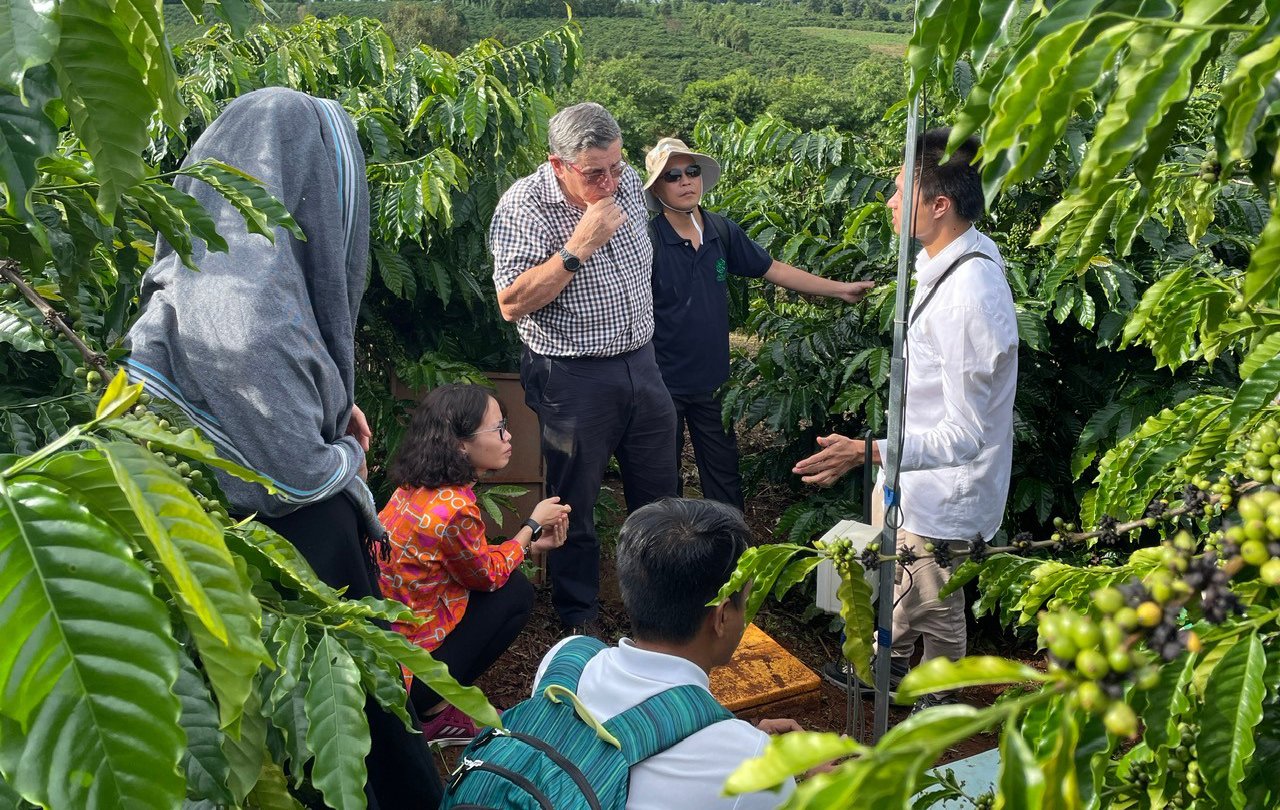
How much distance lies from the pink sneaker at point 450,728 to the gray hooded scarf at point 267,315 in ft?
4.59

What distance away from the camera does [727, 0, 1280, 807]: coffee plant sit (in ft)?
2.19

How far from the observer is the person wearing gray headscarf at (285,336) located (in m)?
2.19

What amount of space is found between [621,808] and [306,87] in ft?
14.5

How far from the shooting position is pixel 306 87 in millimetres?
5258

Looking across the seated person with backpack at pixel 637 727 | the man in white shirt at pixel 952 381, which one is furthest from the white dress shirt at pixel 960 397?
the seated person with backpack at pixel 637 727

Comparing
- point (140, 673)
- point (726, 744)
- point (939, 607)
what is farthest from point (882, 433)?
point (140, 673)

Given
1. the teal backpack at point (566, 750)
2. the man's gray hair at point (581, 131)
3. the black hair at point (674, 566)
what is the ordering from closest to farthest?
the teal backpack at point (566, 750)
the black hair at point (674, 566)
the man's gray hair at point (581, 131)

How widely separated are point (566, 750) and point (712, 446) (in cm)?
302

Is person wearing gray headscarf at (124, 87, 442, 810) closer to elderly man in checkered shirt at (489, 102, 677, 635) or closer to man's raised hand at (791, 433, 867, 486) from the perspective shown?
man's raised hand at (791, 433, 867, 486)

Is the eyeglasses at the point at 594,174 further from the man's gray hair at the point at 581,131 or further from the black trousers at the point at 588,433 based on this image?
the black trousers at the point at 588,433

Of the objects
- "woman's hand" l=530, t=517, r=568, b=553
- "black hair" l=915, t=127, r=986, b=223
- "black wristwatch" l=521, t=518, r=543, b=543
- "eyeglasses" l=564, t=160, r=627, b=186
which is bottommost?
"woman's hand" l=530, t=517, r=568, b=553

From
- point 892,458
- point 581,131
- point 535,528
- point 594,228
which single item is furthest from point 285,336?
point 581,131

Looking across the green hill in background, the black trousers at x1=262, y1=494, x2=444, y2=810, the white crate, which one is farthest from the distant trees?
the white crate

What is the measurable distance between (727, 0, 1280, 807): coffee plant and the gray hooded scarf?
105cm
